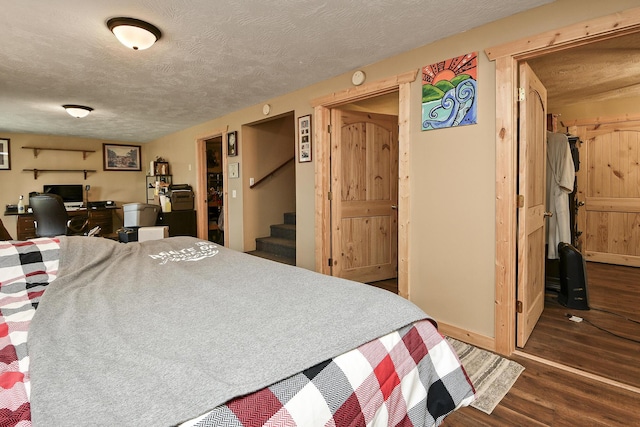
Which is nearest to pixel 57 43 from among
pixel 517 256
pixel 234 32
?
pixel 234 32

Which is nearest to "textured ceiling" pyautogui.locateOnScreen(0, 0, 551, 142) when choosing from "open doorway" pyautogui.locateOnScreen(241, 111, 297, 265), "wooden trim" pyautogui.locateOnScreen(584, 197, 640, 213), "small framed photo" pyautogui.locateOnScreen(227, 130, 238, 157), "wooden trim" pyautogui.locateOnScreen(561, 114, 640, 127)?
"small framed photo" pyautogui.locateOnScreen(227, 130, 238, 157)

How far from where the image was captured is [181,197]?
18.9ft

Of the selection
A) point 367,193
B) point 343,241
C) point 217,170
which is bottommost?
point 343,241

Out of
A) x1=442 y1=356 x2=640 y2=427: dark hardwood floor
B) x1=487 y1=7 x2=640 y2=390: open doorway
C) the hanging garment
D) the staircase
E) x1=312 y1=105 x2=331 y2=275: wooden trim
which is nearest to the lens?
x1=442 y1=356 x2=640 y2=427: dark hardwood floor

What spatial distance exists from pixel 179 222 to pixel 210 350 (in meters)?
5.28

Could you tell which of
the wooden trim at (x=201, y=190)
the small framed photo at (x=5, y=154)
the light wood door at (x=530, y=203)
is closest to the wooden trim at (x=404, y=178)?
the light wood door at (x=530, y=203)

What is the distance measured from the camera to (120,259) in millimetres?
1824

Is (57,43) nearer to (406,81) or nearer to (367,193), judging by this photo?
(406,81)

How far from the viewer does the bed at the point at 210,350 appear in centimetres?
68

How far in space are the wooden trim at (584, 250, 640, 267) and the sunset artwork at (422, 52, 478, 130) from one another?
3830 mm

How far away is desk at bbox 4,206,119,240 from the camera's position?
610 centimetres

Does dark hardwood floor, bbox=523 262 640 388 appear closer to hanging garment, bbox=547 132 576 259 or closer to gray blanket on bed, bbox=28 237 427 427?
hanging garment, bbox=547 132 576 259

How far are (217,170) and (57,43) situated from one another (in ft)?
13.4

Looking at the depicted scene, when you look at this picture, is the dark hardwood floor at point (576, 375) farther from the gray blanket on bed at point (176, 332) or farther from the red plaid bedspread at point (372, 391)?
the gray blanket on bed at point (176, 332)
